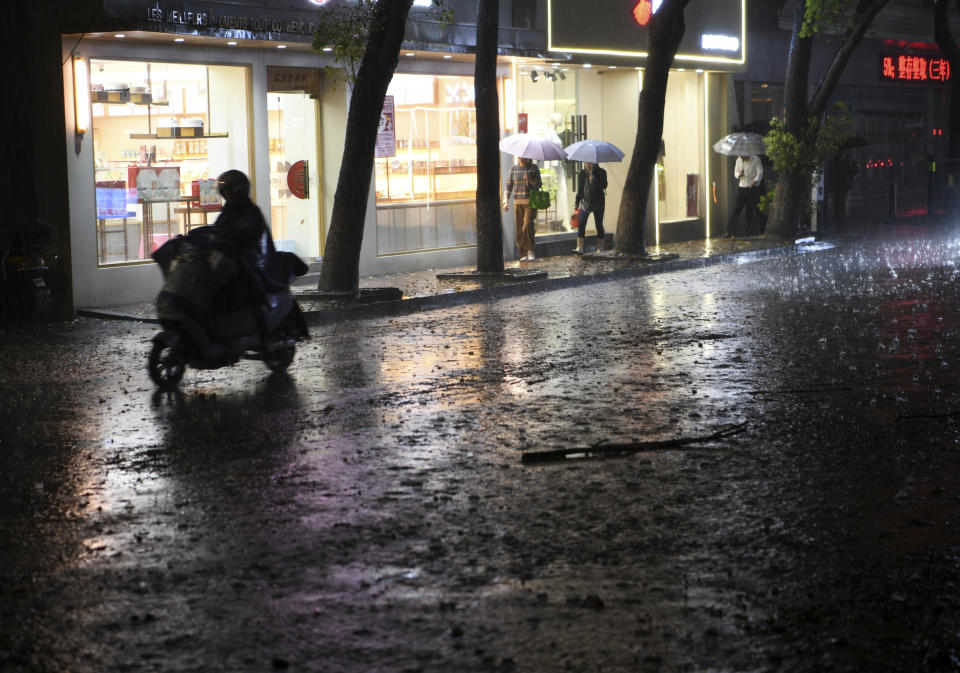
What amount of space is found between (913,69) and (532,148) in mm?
21735

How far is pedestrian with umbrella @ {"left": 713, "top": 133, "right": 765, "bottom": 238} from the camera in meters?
30.0

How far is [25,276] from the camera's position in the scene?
51.6 ft

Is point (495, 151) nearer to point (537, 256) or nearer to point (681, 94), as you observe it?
point (537, 256)

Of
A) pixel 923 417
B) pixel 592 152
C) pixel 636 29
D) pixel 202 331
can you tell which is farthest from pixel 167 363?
pixel 636 29

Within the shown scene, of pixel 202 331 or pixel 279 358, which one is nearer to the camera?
pixel 202 331

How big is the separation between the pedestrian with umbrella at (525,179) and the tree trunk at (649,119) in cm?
149

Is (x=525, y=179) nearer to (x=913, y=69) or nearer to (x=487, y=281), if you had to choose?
(x=487, y=281)

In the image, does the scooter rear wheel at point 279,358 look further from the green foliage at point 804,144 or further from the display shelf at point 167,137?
the green foliage at point 804,144

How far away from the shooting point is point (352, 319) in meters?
16.7

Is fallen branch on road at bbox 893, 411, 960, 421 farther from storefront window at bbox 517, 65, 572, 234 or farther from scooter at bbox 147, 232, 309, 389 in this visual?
storefront window at bbox 517, 65, 572, 234

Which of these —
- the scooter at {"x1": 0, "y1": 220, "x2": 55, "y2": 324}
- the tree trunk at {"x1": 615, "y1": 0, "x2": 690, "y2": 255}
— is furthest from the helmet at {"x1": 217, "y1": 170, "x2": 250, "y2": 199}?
the tree trunk at {"x1": 615, "y1": 0, "x2": 690, "y2": 255}

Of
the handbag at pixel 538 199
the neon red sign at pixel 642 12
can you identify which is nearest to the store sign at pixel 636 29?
the neon red sign at pixel 642 12

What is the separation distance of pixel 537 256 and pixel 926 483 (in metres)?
19.2

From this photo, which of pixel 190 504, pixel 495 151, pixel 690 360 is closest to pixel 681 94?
pixel 495 151
